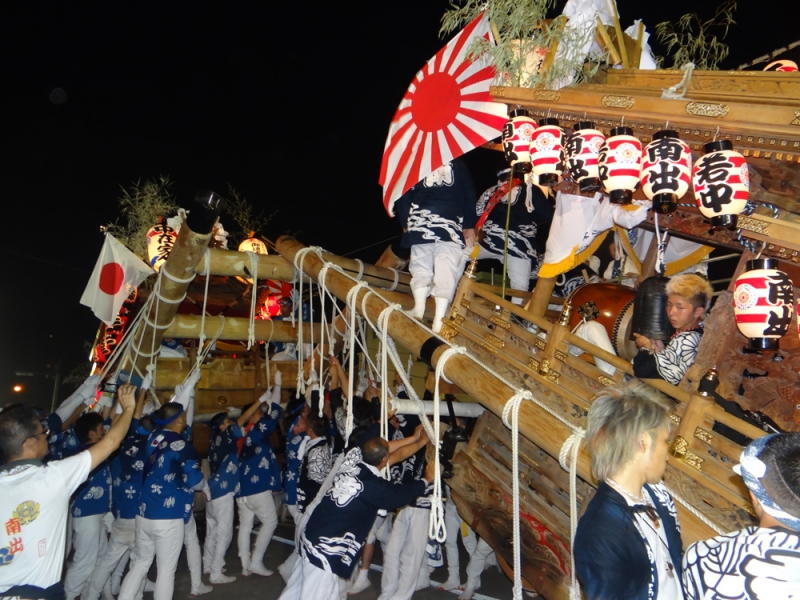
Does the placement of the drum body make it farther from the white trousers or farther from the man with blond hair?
the white trousers

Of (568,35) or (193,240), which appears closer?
(568,35)

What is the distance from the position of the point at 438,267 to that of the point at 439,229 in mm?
326

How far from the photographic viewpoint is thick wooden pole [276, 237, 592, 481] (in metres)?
3.12

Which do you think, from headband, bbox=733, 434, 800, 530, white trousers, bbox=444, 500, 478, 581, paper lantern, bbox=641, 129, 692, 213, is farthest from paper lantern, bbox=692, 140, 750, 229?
white trousers, bbox=444, 500, 478, 581

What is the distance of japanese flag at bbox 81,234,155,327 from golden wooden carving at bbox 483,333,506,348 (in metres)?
4.98

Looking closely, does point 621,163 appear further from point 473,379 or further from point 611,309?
point 473,379

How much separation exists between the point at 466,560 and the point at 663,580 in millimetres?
6640

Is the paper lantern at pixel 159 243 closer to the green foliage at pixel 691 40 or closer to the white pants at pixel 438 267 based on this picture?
the white pants at pixel 438 267

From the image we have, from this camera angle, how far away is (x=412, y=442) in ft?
16.6

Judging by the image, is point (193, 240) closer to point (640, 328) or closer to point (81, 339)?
point (640, 328)

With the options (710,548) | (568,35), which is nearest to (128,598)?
(710,548)

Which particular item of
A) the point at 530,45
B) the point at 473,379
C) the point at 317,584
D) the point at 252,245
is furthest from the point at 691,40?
the point at 252,245

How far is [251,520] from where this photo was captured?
24.5ft

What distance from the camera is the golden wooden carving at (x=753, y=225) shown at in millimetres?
3469
